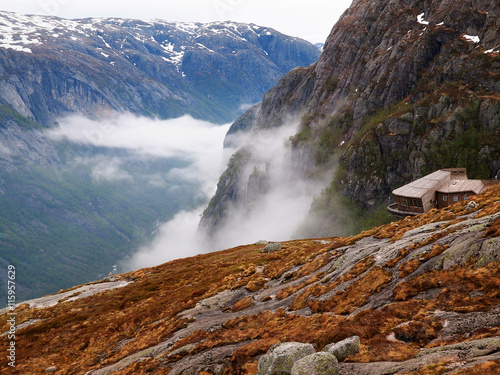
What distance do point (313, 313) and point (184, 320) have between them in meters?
15.9

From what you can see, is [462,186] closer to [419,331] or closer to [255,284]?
[255,284]

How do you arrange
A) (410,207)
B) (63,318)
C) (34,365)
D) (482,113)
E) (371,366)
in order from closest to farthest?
(371,366) → (34,365) → (63,318) → (410,207) → (482,113)

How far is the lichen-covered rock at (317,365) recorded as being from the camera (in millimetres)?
16922

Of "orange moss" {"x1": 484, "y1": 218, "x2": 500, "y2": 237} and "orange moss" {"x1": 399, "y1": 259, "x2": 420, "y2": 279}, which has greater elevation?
"orange moss" {"x1": 484, "y1": 218, "x2": 500, "y2": 237}

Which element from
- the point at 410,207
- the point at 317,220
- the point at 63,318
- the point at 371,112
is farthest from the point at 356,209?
the point at 63,318

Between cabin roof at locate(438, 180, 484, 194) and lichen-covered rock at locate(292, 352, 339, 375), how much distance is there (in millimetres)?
61924

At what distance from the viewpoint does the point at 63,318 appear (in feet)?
178

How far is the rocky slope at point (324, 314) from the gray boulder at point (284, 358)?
7.34 ft

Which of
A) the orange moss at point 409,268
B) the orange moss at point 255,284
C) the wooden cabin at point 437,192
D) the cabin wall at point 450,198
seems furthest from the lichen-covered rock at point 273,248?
the orange moss at point 409,268

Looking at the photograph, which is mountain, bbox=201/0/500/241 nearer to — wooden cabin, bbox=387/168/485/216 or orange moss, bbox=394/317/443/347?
wooden cabin, bbox=387/168/485/216

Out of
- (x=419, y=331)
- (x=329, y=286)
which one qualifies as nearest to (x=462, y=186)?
(x=329, y=286)

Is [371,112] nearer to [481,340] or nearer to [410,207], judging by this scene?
[410,207]

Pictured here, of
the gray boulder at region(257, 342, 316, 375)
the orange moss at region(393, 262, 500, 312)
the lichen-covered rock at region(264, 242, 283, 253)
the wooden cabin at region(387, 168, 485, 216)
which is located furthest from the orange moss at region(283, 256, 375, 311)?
the wooden cabin at region(387, 168, 485, 216)

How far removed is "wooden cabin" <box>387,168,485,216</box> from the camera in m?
67.3
